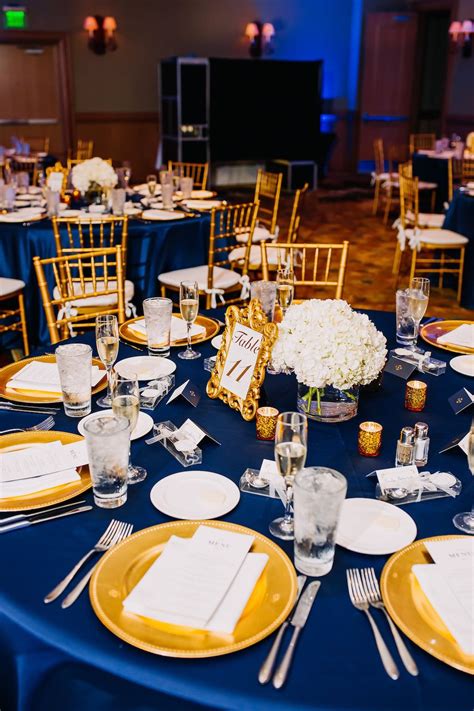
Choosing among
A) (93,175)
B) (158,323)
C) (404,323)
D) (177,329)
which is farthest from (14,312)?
(404,323)

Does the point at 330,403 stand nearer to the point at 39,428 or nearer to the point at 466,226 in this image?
the point at 39,428

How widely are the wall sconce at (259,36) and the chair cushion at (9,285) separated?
8411 millimetres

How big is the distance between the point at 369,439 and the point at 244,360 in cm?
38

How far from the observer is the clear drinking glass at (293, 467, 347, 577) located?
1097 mm

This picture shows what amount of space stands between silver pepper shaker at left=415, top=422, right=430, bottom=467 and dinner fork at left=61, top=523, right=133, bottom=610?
638mm

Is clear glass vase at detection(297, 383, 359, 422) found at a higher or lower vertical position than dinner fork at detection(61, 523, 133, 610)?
higher

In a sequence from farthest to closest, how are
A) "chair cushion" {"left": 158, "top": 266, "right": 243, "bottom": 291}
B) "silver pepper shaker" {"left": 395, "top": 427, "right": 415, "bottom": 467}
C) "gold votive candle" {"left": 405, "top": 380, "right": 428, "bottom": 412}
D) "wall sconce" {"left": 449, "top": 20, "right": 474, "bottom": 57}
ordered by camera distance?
1. "wall sconce" {"left": 449, "top": 20, "right": 474, "bottom": 57}
2. "chair cushion" {"left": 158, "top": 266, "right": 243, "bottom": 291}
3. "gold votive candle" {"left": 405, "top": 380, "right": 428, "bottom": 412}
4. "silver pepper shaker" {"left": 395, "top": 427, "right": 415, "bottom": 467}

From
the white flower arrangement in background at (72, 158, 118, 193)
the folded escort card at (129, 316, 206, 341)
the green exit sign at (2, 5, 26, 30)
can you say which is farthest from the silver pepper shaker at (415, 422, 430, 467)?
the green exit sign at (2, 5, 26, 30)

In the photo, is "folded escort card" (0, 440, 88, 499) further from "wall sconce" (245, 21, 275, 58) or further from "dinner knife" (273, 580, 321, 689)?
"wall sconce" (245, 21, 275, 58)

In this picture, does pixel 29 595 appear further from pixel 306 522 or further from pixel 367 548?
pixel 367 548

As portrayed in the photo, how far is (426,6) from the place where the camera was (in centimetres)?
1115

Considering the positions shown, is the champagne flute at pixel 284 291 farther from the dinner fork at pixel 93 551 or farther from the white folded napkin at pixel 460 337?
the dinner fork at pixel 93 551

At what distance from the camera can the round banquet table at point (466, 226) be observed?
5.39 m

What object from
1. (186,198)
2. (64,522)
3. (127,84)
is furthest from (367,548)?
(127,84)
